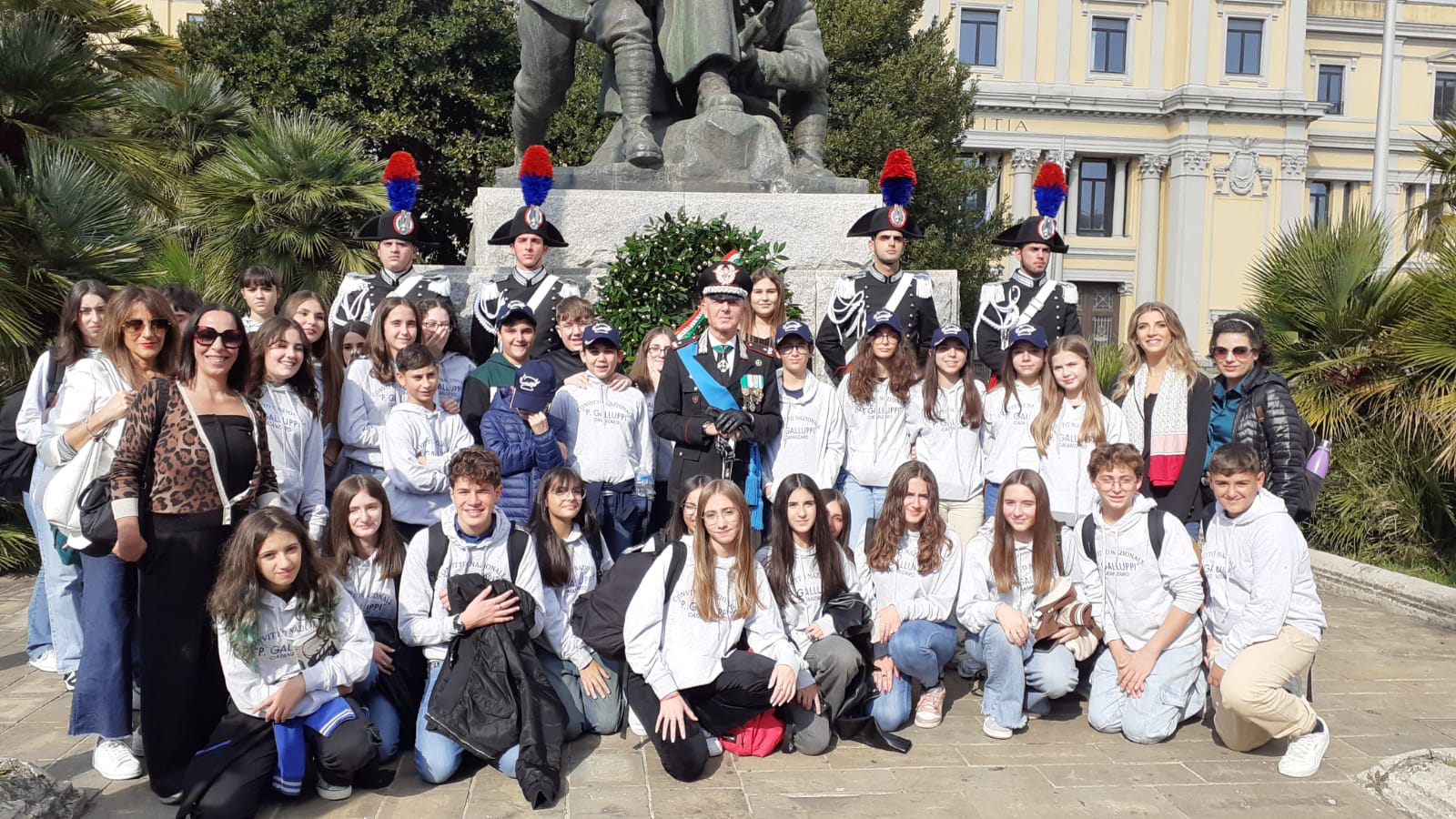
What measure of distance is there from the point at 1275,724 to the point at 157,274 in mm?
7715

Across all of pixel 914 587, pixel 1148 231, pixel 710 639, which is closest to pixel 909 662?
pixel 914 587

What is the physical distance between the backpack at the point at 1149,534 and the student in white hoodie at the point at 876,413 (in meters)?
0.95

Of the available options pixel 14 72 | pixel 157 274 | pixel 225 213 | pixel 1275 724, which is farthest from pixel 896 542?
pixel 225 213

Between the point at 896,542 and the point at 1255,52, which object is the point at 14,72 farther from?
the point at 1255,52

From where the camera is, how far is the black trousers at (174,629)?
3.89m

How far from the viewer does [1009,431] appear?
5625 millimetres

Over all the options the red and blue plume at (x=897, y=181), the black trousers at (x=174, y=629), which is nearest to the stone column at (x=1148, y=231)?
the red and blue plume at (x=897, y=181)

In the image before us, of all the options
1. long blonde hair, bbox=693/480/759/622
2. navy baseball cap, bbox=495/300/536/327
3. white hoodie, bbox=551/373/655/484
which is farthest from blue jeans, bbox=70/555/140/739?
navy baseball cap, bbox=495/300/536/327

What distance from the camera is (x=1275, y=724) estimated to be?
14.6ft

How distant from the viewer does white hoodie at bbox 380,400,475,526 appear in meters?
5.02

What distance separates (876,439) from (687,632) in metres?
1.62

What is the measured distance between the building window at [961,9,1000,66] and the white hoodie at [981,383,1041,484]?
136 ft

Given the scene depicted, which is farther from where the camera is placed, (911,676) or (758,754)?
(911,676)

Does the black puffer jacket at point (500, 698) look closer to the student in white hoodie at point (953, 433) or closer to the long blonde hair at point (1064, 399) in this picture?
the student in white hoodie at point (953, 433)
